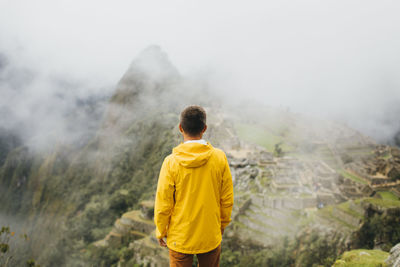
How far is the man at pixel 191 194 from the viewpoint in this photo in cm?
204

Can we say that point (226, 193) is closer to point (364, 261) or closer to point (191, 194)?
point (191, 194)

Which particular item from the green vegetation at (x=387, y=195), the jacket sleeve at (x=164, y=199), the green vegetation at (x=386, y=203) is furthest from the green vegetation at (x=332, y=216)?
the jacket sleeve at (x=164, y=199)

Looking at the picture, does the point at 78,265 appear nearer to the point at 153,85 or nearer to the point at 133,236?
the point at 133,236

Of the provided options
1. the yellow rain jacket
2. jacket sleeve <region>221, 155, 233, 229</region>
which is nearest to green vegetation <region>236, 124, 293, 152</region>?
jacket sleeve <region>221, 155, 233, 229</region>

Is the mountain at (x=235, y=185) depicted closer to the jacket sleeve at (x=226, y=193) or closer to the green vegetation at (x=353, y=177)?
the green vegetation at (x=353, y=177)

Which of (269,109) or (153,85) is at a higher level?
(153,85)

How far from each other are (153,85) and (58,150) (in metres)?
38.6

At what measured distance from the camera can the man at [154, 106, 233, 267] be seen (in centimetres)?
204

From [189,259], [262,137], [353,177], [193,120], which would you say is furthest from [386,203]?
[262,137]

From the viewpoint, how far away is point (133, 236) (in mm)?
16359

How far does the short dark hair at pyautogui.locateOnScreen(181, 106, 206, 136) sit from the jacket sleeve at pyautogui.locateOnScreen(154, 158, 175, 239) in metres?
0.38

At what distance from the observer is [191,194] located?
2.06 metres

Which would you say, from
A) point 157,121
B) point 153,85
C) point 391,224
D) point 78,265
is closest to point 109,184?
point 157,121

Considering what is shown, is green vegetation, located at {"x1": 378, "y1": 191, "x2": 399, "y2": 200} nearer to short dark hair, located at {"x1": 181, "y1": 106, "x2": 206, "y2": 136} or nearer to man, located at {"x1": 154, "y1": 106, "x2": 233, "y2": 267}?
man, located at {"x1": 154, "y1": 106, "x2": 233, "y2": 267}
